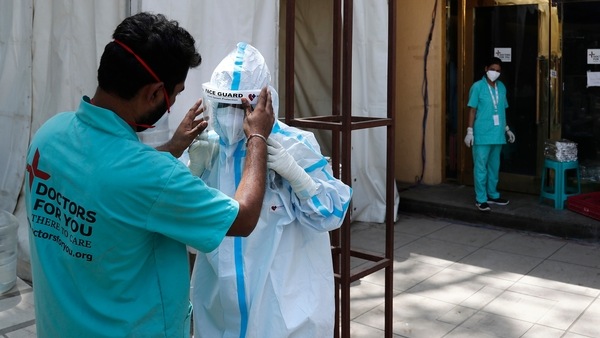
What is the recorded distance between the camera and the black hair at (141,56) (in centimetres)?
163

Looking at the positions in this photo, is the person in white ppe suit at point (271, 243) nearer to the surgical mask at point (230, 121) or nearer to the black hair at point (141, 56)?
the surgical mask at point (230, 121)

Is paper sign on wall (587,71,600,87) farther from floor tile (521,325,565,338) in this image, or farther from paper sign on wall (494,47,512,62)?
floor tile (521,325,565,338)

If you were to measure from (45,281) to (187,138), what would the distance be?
2.46 feet

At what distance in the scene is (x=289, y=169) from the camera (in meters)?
2.16

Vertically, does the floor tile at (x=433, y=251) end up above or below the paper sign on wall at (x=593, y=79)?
below

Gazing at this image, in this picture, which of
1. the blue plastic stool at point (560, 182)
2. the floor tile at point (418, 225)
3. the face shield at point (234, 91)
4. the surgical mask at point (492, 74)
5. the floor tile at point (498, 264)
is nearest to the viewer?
the face shield at point (234, 91)

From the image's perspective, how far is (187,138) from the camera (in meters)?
2.27

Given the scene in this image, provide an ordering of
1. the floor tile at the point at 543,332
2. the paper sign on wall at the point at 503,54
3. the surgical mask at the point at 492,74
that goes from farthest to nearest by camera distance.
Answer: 1. the paper sign on wall at the point at 503,54
2. the surgical mask at the point at 492,74
3. the floor tile at the point at 543,332

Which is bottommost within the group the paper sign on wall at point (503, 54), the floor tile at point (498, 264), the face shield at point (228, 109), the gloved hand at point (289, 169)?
the floor tile at point (498, 264)

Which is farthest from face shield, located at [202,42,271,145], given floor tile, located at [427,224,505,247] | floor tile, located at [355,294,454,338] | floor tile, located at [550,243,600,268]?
floor tile, located at [427,224,505,247]

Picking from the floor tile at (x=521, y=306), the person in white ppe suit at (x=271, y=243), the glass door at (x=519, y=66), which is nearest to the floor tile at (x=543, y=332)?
the floor tile at (x=521, y=306)

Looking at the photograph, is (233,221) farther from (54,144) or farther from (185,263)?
(54,144)

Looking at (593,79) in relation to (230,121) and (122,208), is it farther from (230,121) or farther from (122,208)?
(122,208)

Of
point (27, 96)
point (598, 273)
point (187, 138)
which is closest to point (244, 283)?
point (187, 138)
